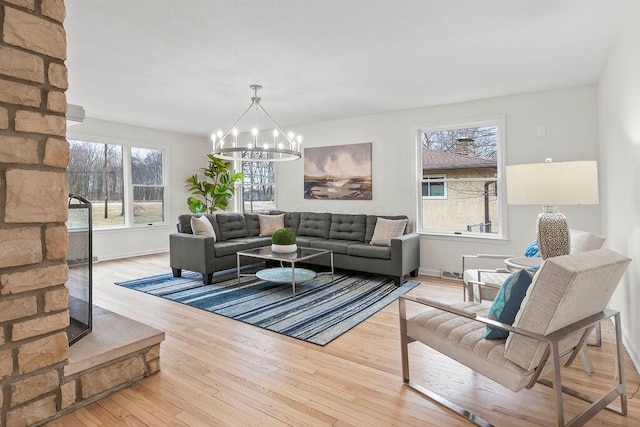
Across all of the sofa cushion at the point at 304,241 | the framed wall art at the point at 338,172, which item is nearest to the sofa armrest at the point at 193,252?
the sofa cushion at the point at 304,241

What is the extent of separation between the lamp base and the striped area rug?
1633mm

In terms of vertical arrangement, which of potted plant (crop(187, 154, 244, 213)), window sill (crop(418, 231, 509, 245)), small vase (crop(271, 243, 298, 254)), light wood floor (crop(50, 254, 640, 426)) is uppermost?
potted plant (crop(187, 154, 244, 213))

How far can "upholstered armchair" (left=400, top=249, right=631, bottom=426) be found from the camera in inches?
58.5

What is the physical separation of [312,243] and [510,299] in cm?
378

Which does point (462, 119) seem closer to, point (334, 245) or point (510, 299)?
point (334, 245)

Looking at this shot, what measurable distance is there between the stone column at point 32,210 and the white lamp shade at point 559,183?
9.75 ft

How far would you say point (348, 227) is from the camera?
219 inches

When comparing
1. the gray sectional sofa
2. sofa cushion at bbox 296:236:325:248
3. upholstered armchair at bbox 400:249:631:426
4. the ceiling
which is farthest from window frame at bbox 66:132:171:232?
upholstered armchair at bbox 400:249:631:426

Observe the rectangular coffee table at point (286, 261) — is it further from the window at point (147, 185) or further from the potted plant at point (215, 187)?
the window at point (147, 185)

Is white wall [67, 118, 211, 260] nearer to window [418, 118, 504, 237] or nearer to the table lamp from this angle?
window [418, 118, 504, 237]

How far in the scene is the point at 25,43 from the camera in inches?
64.7

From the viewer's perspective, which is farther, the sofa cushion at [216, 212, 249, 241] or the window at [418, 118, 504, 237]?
the sofa cushion at [216, 212, 249, 241]

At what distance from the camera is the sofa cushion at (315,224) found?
5.84 metres

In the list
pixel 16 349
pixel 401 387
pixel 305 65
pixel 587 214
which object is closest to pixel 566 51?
pixel 587 214
